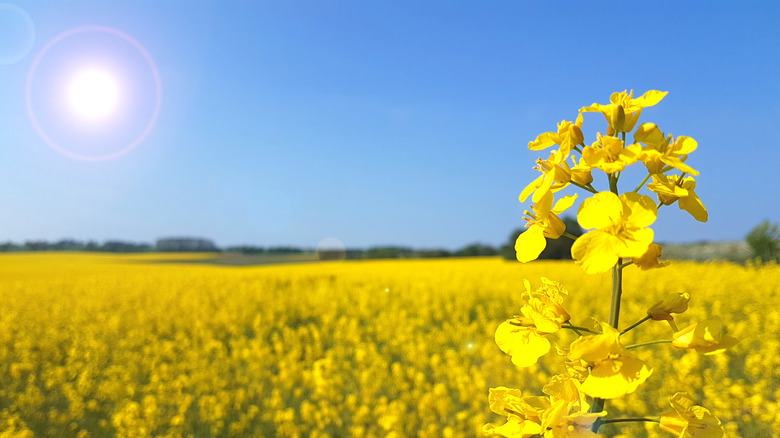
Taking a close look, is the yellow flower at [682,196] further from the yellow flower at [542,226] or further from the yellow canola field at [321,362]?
the yellow canola field at [321,362]

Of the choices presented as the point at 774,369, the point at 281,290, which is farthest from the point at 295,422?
the point at 281,290

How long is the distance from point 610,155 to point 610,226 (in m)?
0.20

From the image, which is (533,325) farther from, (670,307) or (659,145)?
(659,145)

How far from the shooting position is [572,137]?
1.22 metres

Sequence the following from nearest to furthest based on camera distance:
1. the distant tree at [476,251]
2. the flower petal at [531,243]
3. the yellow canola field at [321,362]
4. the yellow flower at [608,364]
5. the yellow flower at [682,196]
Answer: the yellow flower at [608,364] → the yellow flower at [682,196] → the flower petal at [531,243] → the yellow canola field at [321,362] → the distant tree at [476,251]

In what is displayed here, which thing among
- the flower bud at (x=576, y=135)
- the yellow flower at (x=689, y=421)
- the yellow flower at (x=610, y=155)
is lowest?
the yellow flower at (x=689, y=421)

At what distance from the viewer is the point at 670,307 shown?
4.03ft

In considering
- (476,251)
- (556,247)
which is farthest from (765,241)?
(476,251)

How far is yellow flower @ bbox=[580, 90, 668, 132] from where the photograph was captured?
47.7 inches

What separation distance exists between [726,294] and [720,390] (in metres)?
5.73

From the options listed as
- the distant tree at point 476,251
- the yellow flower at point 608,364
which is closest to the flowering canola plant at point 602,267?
the yellow flower at point 608,364

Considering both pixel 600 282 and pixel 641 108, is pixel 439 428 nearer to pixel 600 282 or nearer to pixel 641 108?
pixel 641 108

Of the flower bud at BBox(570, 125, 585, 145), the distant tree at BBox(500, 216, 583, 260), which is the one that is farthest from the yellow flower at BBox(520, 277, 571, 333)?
the distant tree at BBox(500, 216, 583, 260)

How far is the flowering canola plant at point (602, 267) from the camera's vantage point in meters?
1.06
